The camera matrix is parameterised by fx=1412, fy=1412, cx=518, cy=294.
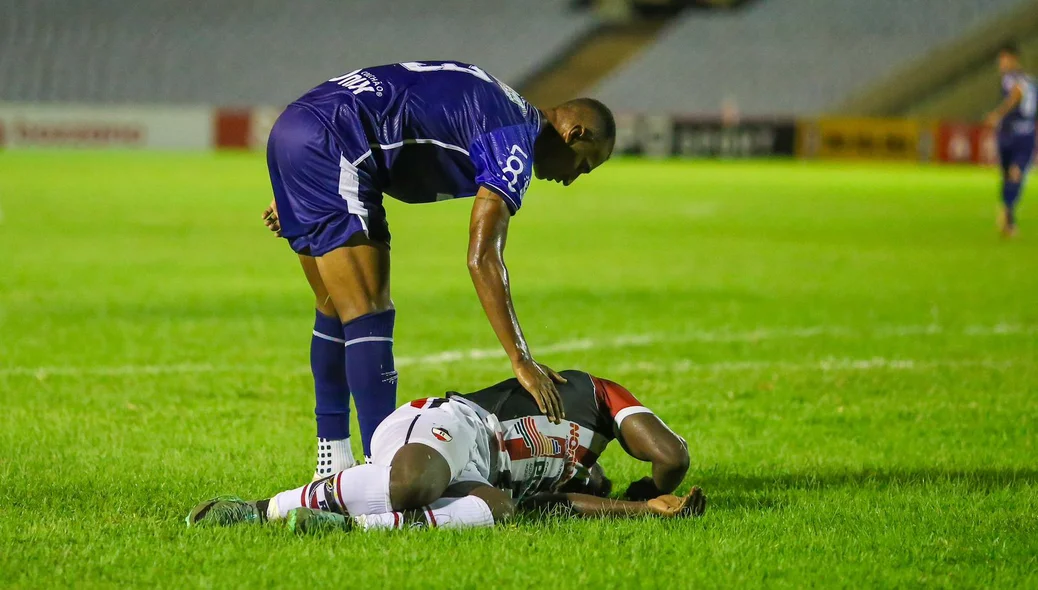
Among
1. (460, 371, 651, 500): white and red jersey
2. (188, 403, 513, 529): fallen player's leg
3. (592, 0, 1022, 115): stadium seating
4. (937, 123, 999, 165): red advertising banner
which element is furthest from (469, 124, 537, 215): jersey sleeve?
(592, 0, 1022, 115): stadium seating

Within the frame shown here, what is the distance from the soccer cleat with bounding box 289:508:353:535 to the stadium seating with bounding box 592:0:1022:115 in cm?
4205

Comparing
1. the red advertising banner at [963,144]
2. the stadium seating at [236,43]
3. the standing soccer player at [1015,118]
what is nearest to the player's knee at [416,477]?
the standing soccer player at [1015,118]

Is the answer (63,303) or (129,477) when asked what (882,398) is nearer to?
(129,477)

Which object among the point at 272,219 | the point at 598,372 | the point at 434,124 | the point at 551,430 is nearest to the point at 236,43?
the point at 598,372

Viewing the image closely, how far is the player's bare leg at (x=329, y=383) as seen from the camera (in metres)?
5.50

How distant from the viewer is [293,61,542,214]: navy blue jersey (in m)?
5.01

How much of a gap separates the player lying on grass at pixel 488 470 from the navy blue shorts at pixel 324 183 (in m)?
0.71

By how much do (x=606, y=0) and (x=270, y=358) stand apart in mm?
42735

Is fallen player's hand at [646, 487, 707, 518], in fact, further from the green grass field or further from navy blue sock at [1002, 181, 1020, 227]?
navy blue sock at [1002, 181, 1020, 227]

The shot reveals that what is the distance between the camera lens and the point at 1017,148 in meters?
19.4

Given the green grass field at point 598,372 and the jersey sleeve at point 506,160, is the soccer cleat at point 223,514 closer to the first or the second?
the green grass field at point 598,372

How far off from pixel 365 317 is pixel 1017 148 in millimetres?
16244

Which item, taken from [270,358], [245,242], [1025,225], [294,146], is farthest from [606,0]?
[294,146]

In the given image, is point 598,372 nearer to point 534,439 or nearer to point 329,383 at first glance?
point 329,383
